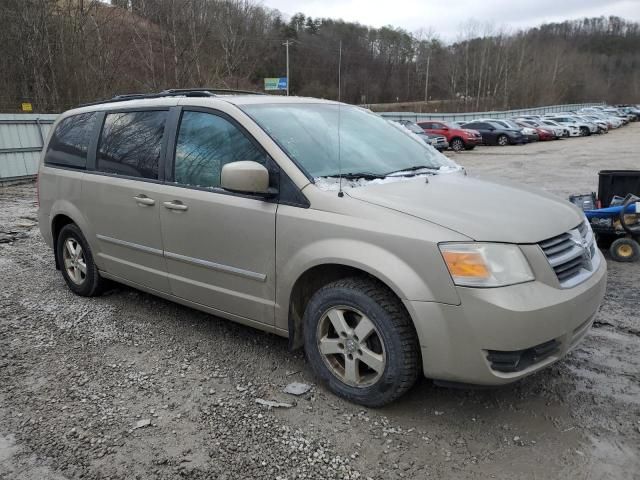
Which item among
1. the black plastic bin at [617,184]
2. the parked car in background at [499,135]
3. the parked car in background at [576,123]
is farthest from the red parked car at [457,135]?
the black plastic bin at [617,184]

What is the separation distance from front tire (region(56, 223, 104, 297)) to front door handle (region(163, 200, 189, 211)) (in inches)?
53.6

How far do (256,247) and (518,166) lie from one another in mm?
16594

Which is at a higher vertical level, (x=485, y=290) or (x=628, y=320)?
(x=485, y=290)

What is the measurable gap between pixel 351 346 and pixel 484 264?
0.90 meters

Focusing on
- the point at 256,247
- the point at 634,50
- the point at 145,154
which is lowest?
the point at 256,247

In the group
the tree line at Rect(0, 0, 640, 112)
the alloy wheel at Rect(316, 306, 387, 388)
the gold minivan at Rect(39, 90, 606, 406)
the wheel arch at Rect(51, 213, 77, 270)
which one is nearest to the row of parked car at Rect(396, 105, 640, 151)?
the tree line at Rect(0, 0, 640, 112)

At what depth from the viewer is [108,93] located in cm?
2167

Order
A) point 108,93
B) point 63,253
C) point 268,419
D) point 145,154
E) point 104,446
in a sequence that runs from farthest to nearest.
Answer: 1. point 108,93
2. point 63,253
3. point 145,154
4. point 268,419
5. point 104,446

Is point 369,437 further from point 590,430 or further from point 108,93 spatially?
point 108,93

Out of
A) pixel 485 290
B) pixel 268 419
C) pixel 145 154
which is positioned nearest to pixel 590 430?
pixel 485 290

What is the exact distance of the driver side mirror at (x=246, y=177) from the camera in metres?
3.07

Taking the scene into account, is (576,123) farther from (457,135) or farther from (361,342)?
(361,342)

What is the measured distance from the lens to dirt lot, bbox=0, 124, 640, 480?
2.57 m

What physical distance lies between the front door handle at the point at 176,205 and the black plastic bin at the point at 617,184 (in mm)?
5566
